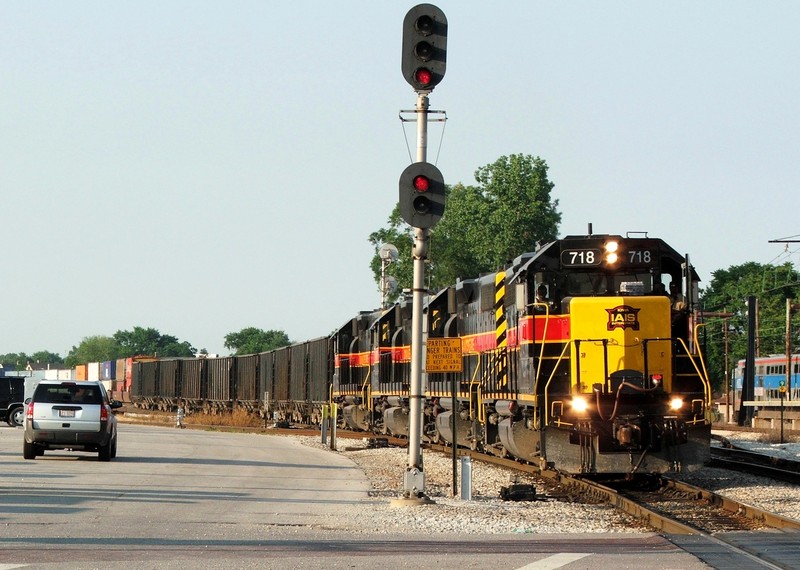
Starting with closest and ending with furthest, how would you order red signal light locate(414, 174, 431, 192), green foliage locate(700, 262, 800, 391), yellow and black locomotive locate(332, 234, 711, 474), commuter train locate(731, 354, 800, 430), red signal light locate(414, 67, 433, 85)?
red signal light locate(414, 67, 433, 85), red signal light locate(414, 174, 431, 192), yellow and black locomotive locate(332, 234, 711, 474), commuter train locate(731, 354, 800, 430), green foliage locate(700, 262, 800, 391)

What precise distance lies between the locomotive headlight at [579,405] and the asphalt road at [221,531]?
353 cm

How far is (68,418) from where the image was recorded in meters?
26.0

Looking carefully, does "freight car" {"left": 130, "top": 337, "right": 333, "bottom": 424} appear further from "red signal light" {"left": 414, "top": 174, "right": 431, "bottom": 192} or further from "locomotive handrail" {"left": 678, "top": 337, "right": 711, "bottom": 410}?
"red signal light" {"left": 414, "top": 174, "right": 431, "bottom": 192}

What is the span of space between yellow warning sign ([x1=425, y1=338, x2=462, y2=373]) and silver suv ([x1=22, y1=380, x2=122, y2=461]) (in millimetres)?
10016

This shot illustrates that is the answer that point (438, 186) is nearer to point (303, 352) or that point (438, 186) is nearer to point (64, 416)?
point (64, 416)

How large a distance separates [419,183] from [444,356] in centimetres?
310

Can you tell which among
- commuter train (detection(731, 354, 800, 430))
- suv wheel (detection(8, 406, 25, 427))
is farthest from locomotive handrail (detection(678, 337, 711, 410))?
commuter train (detection(731, 354, 800, 430))

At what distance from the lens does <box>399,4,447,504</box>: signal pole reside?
54.1 feet

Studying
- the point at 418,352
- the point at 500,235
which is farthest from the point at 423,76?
the point at 500,235

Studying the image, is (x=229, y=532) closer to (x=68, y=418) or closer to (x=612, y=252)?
(x=612, y=252)

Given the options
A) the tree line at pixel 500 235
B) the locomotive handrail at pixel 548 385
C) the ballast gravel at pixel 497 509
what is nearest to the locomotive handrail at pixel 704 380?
the ballast gravel at pixel 497 509

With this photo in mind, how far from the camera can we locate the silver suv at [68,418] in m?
26.0

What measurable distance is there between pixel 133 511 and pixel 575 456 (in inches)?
270

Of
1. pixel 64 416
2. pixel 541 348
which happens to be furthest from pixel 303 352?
pixel 541 348
